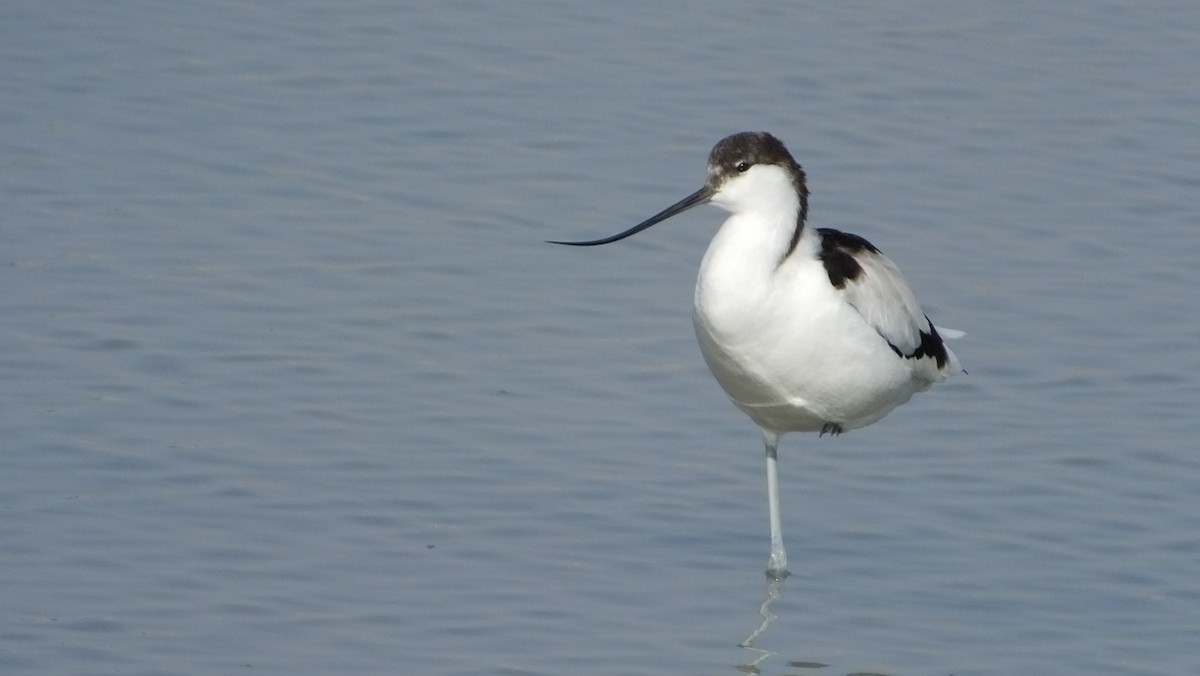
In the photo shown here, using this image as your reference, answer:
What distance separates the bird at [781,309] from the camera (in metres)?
6.51

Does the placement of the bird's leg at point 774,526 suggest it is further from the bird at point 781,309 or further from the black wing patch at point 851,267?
the black wing patch at point 851,267

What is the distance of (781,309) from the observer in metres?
6.52

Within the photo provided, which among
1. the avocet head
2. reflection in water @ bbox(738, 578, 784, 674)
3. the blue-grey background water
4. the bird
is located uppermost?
the avocet head

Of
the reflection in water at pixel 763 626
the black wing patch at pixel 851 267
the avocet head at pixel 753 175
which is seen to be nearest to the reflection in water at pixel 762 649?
the reflection in water at pixel 763 626

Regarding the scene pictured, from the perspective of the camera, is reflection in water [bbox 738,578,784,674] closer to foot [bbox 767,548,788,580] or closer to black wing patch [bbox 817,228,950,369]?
foot [bbox 767,548,788,580]

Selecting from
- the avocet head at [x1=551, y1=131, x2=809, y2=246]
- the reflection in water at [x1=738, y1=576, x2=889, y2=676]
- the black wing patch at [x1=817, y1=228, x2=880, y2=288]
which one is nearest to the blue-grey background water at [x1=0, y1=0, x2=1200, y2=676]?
the reflection in water at [x1=738, y1=576, x2=889, y2=676]

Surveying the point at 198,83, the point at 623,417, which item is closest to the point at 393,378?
the point at 623,417

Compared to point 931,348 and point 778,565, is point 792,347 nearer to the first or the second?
point 778,565

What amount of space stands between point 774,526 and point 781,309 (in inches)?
29.7

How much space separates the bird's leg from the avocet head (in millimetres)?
880

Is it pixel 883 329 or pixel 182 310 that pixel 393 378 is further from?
pixel 883 329

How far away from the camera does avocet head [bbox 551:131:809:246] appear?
663 cm

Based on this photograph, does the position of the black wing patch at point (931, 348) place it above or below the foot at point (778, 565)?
above

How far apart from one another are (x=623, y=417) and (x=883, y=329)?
1.37m
